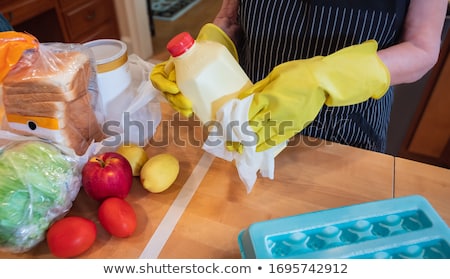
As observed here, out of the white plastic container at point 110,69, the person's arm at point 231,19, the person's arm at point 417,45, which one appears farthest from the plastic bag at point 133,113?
the person's arm at point 417,45

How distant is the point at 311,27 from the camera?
0.67 metres

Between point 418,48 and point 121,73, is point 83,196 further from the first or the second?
point 418,48


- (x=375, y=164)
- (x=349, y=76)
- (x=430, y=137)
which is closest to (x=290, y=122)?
(x=349, y=76)

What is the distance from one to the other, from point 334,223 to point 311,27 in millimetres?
394

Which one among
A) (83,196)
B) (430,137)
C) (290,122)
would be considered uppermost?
(290,122)

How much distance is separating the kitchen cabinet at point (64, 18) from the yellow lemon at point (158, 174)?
1281 mm

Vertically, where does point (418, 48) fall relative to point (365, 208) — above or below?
above

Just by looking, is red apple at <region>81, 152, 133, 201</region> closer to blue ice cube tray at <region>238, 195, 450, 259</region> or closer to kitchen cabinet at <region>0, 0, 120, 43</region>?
blue ice cube tray at <region>238, 195, 450, 259</region>

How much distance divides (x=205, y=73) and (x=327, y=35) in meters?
0.33

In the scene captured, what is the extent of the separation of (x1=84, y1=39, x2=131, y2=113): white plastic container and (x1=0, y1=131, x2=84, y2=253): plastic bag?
132 millimetres

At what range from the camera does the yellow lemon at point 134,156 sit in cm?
57

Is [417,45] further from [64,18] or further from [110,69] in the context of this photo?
[64,18]

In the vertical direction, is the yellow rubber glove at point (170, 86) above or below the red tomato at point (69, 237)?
above

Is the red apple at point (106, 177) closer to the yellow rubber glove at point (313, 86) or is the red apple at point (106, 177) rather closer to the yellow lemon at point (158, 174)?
the yellow lemon at point (158, 174)
